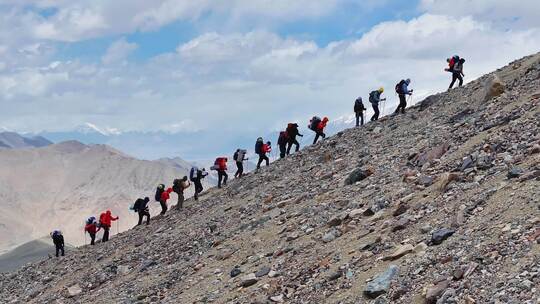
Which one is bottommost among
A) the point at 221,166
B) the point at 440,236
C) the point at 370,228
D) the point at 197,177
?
the point at 440,236

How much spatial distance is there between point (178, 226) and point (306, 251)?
577 inches

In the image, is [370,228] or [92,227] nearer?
[370,228]

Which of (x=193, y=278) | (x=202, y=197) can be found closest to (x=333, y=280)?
(x=193, y=278)

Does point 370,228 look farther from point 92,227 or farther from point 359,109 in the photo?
point 92,227

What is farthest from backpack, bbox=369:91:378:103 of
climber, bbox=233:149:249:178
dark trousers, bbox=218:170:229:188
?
dark trousers, bbox=218:170:229:188

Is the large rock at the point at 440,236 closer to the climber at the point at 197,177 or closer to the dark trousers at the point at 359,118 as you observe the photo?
the dark trousers at the point at 359,118

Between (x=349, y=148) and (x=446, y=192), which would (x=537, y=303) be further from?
(x=349, y=148)

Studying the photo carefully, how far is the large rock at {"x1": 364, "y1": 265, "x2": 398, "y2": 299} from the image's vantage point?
15.3 meters

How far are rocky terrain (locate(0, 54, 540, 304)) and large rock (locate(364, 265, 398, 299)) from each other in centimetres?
4

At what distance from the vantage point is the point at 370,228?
19.7 meters

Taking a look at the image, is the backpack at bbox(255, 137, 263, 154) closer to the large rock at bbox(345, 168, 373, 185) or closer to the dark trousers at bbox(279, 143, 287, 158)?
the dark trousers at bbox(279, 143, 287, 158)

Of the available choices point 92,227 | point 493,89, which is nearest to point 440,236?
point 493,89

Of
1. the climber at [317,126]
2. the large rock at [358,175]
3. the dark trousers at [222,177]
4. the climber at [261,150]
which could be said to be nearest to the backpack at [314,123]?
the climber at [317,126]

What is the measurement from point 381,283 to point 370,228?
14.2 feet
